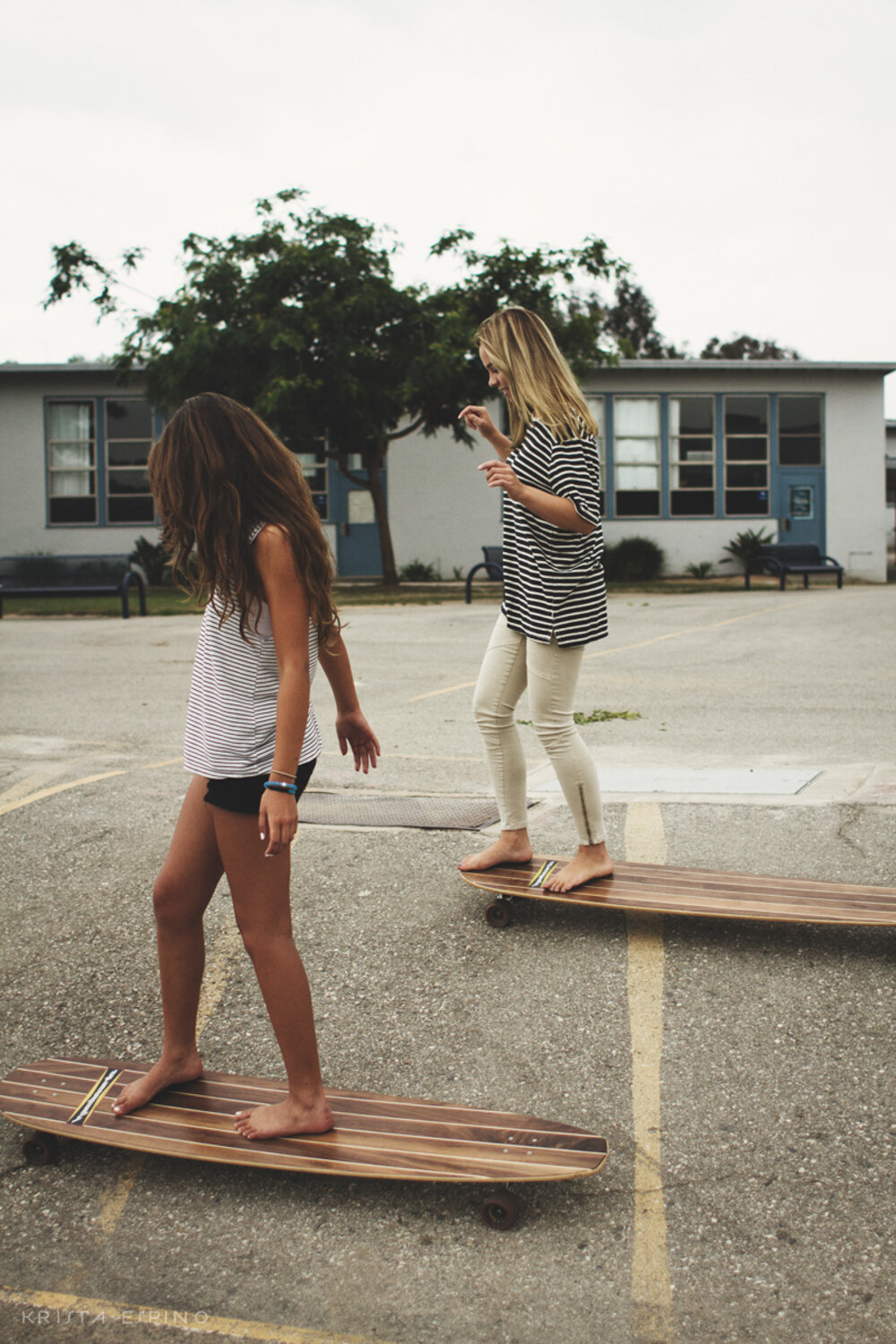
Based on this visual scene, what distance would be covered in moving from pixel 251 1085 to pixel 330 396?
70.4 feet

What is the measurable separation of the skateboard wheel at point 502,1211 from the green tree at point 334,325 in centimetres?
2108

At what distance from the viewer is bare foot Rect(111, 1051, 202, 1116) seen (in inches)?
110

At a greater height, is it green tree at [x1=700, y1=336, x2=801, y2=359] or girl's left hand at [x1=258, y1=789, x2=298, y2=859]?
green tree at [x1=700, y1=336, x2=801, y2=359]

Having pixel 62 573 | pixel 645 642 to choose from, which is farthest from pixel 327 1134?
pixel 62 573

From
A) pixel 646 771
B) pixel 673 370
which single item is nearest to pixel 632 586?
pixel 673 370

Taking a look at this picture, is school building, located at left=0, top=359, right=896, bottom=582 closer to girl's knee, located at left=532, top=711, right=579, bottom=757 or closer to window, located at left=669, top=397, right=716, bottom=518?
window, located at left=669, top=397, right=716, bottom=518

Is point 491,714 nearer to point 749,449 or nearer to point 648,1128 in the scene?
point 648,1128

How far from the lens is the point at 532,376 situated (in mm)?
3811

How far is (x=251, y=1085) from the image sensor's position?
2.92 meters

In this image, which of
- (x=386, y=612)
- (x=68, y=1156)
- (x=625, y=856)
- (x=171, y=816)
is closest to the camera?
(x=68, y=1156)

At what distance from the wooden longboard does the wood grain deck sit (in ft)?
3.94

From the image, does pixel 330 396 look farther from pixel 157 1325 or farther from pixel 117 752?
pixel 157 1325

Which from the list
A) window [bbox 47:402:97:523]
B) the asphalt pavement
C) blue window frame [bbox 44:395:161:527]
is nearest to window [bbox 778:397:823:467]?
blue window frame [bbox 44:395:161:527]

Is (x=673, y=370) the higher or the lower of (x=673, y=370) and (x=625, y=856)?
the higher
